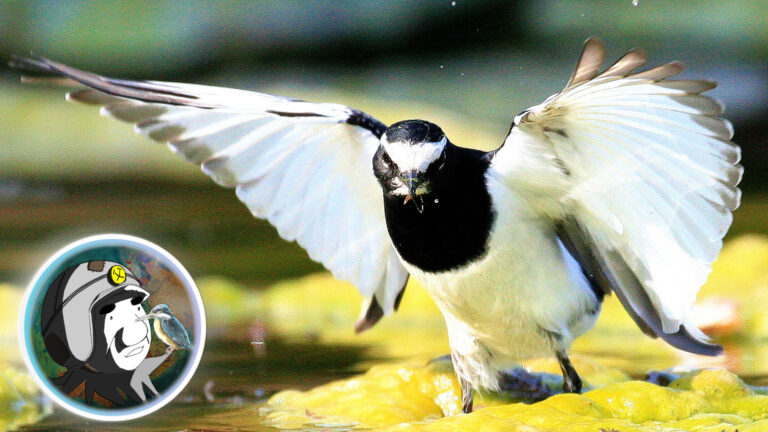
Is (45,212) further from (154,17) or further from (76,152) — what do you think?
(154,17)

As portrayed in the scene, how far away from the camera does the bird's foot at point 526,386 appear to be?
9.25ft

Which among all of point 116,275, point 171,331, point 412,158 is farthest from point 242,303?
point 412,158

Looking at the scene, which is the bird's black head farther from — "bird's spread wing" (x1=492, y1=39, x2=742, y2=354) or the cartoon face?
the cartoon face

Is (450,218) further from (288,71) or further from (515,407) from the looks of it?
(288,71)

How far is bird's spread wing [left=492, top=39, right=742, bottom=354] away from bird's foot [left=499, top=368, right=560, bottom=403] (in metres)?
0.43

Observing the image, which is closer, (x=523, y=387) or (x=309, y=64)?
(x=523, y=387)

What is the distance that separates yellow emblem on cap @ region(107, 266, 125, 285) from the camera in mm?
2719

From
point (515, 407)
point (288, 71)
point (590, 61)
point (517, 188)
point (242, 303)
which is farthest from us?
point (288, 71)

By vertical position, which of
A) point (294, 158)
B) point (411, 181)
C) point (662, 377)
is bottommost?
point (662, 377)

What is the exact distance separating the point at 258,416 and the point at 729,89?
9.76ft

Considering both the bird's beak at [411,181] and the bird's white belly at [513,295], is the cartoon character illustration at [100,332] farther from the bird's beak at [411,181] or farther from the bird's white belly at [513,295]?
the bird's beak at [411,181]

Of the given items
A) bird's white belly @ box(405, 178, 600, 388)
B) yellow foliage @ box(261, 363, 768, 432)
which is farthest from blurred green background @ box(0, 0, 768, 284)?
bird's white belly @ box(405, 178, 600, 388)

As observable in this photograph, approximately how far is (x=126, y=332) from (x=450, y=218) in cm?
112

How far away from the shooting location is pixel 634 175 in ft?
7.66
